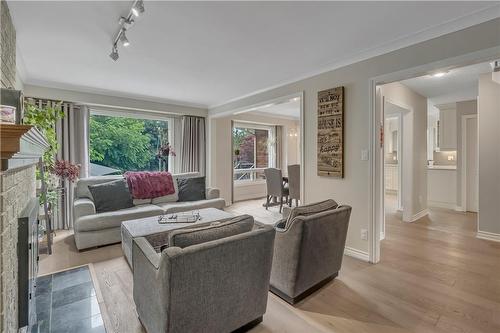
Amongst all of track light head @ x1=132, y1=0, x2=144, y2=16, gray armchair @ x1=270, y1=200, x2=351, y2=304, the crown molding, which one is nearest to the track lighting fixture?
track light head @ x1=132, y1=0, x2=144, y2=16

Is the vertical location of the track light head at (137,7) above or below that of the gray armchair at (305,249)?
above

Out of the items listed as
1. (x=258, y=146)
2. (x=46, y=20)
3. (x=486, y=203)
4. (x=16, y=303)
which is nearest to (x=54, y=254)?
(x=16, y=303)

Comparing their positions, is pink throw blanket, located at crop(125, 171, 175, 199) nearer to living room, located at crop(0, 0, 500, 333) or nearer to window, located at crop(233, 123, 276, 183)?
living room, located at crop(0, 0, 500, 333)

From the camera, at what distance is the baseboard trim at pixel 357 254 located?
114 inches

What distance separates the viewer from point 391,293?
87.8 inches

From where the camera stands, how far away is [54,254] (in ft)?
10.2

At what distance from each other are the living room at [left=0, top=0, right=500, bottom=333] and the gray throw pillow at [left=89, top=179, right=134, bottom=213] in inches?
0.8

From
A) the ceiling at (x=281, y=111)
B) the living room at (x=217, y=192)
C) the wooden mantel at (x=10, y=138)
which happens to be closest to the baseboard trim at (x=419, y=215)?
the living room at (x=217, y=192)

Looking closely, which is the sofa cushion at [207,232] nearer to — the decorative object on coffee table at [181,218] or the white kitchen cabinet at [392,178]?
the decorative object on coffee table at [181,218]

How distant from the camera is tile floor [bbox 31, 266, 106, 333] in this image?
1.84 meters

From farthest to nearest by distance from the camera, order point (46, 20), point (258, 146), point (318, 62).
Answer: point (258, 146) < point (318, 62) < point (46, 20)

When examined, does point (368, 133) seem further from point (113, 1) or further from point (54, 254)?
point (54, 254)

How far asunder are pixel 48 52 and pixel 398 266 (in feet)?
15.0

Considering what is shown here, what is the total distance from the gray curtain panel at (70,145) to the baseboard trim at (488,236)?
636 centimetres
